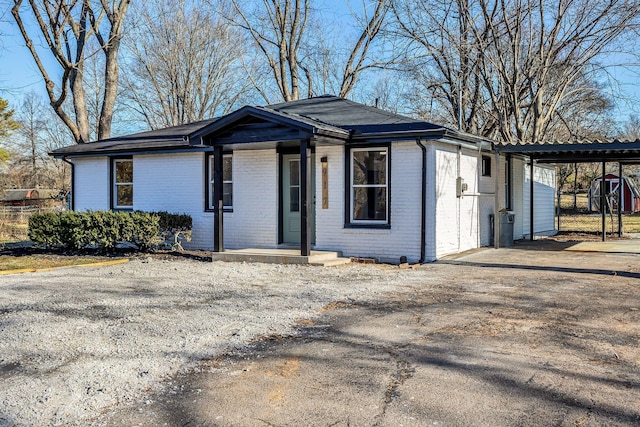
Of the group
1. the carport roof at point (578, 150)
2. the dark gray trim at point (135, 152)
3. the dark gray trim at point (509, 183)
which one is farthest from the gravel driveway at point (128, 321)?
the dark gray trim at point (509, 183)

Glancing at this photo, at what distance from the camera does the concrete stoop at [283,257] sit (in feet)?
38.3

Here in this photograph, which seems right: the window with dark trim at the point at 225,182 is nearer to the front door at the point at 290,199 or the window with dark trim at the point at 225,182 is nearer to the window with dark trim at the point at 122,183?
the front door at the point at 290,199

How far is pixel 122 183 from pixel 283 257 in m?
6.32

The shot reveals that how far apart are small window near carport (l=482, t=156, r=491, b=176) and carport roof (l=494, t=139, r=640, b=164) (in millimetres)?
818

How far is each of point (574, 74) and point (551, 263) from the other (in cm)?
1170

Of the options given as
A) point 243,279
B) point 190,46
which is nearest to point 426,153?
point 243,279

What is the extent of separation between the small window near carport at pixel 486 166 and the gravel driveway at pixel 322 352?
5953 mm

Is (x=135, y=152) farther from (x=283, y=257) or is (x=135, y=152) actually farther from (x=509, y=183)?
(x=509, y=183)

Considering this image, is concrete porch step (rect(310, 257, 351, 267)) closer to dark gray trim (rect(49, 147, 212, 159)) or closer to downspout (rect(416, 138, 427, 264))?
downspout (rect(416, 138, 427, 264))

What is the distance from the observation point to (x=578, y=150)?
43.0ft

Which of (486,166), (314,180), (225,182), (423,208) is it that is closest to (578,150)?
(486,166)

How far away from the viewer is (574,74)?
20.8 meters

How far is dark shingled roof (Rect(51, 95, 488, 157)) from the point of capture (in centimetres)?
1166

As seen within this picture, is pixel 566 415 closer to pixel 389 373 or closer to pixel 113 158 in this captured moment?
pixel 389 373
